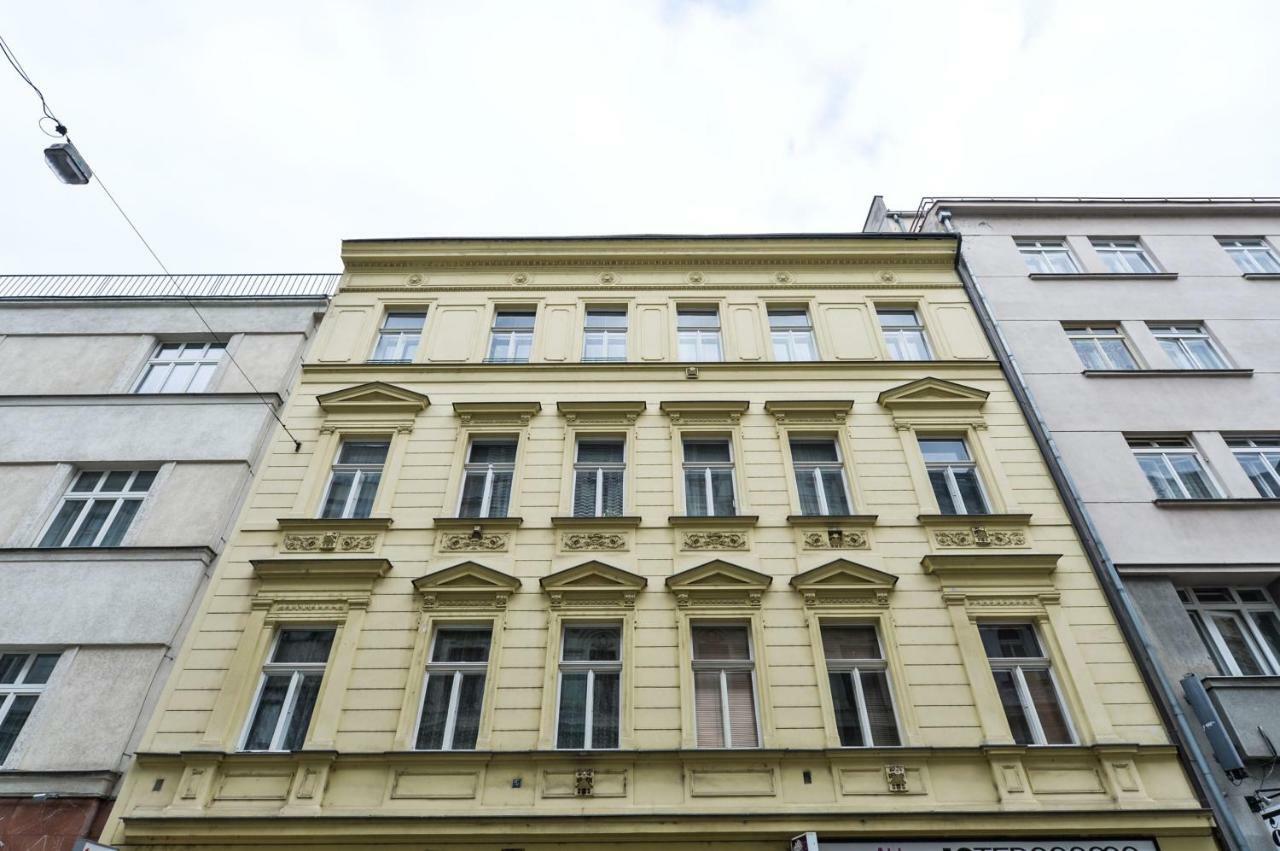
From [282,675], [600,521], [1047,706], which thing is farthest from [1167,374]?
[282,675]

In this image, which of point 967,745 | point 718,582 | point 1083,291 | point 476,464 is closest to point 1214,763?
point 967,745

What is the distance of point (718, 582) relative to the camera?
10.4 metres

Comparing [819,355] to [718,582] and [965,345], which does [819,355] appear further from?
[718,582]

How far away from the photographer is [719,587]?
10367 mm

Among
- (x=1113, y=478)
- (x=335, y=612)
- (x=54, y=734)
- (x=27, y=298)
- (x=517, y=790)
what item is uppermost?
(x=27, y=298)

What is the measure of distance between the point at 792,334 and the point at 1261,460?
806 centimetres

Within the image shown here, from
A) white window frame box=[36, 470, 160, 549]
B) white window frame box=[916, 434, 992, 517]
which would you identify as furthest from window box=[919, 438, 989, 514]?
white window frame box=[36, 470, 160, 549]

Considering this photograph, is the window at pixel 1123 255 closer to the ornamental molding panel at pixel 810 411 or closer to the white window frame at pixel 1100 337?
the white window frame at pixel 1100 337

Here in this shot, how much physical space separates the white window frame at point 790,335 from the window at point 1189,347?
6.54 meters

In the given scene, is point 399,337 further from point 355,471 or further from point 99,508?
point 99,508

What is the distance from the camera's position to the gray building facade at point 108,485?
9.23 meters

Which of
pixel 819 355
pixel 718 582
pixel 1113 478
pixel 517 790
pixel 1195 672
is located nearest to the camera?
pixel 517 790

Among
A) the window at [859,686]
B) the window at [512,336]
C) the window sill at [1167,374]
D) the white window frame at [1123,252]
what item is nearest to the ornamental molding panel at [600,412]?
the window at [512,336]

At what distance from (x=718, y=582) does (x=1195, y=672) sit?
6.36m
